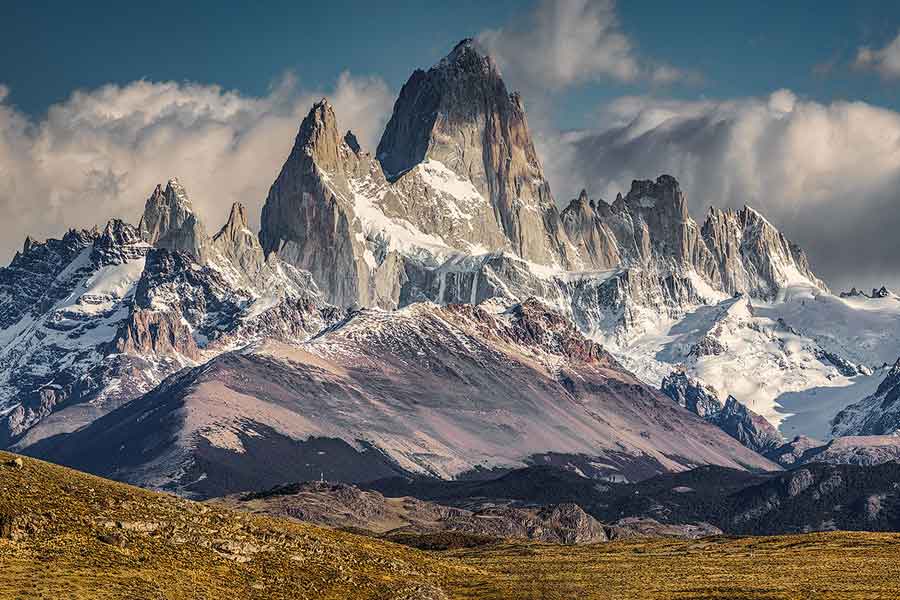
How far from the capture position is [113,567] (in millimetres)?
113938

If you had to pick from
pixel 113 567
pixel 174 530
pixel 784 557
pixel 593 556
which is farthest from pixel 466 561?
pixel 113 567

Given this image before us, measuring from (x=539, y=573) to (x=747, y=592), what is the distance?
26.6m

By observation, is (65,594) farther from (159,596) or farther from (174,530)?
(174,530)

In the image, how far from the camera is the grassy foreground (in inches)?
4437

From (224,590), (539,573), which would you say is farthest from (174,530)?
(539,573)

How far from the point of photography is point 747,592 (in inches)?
5344

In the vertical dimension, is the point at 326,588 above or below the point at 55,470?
below

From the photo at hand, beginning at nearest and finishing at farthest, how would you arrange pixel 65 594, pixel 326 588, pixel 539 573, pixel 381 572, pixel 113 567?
pixel 65 594 < pixel 113 567 < pixel 326 588 < pixel 381 572 < pixel 539 573

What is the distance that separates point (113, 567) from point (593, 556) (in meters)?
78.4

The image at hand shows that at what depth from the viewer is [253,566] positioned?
125 metres

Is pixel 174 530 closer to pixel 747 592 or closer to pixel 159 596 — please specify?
pixel 159 596

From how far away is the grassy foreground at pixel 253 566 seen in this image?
113 m

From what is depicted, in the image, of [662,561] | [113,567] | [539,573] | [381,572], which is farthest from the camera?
[662,561]

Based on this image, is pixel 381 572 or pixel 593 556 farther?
pixel 593 556
